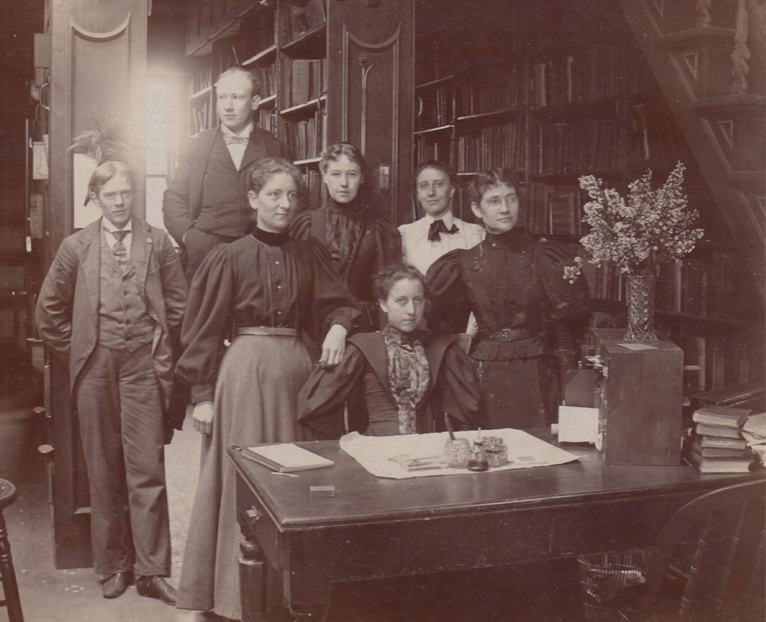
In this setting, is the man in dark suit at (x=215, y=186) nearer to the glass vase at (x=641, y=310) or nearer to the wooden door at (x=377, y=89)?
the wooden door at (x=377, y=89)

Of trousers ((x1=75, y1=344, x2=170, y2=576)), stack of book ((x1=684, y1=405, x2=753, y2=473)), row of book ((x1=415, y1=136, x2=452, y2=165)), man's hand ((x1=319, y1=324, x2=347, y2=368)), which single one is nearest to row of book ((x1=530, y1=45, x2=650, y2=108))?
row of book ((x1=415, y1=136, x2=452, y2=165))

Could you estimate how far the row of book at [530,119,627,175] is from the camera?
4.91 m

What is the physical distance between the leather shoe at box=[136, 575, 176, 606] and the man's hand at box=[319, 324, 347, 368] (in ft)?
3.70

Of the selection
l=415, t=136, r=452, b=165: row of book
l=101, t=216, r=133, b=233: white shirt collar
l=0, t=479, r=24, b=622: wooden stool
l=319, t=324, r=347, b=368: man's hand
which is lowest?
l=0, t=479, r=24, b=622: wooden stool

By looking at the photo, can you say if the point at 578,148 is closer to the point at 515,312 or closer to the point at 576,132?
the point at 576,132

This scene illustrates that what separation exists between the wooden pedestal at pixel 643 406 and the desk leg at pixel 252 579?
95cm

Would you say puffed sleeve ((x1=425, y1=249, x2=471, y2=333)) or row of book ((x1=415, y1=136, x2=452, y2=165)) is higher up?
row of book ((x1=415, y1=136, x2=452, y2=165))

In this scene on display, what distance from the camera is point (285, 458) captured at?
7.28 ft

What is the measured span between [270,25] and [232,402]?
12.4ft

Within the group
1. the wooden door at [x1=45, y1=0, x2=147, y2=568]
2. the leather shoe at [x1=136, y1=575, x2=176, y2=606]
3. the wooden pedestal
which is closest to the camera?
the wooden pedestal

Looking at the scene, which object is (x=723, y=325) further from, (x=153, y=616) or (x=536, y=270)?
(x=153, y=616)

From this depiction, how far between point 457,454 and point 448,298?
1.30 metres

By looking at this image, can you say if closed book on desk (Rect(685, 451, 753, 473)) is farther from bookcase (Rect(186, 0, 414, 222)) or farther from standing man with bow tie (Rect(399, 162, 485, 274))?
bookcase (Rect(186, 0, 414, 222))

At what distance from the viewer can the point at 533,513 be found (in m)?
1.97
